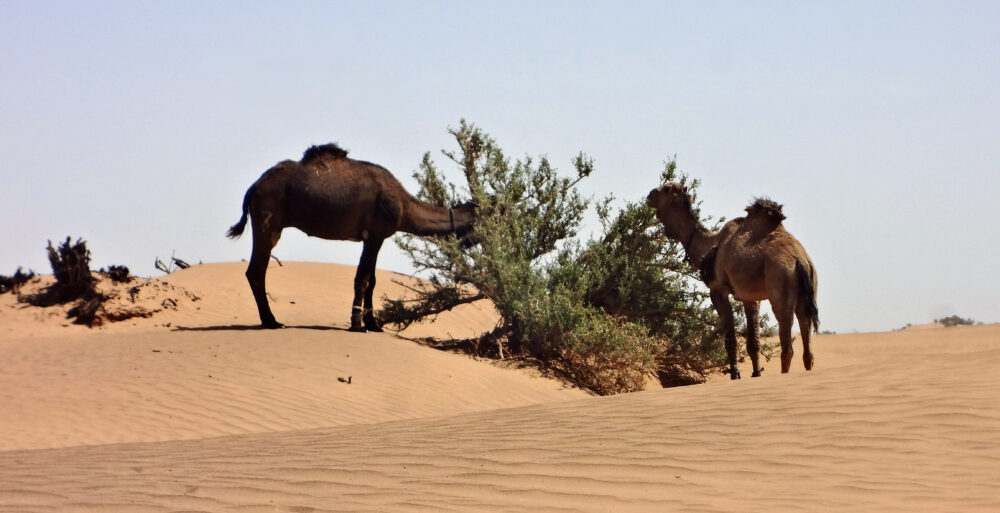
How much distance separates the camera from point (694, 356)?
666 inches

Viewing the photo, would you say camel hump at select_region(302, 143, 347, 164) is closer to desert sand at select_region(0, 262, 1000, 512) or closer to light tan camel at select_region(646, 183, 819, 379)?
desert sand at select_region(0, 262, 1000, 512)

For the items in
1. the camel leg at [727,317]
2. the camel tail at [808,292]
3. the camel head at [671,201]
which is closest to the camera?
the camel tail at [808,292]

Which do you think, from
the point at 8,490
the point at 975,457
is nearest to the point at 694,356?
the point at 975,457

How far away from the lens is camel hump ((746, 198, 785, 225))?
44.2 feet

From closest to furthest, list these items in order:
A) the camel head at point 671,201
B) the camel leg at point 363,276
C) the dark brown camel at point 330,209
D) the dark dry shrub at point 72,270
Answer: the camel head at point 671,201 < the dark brown camel at point 330,209 < the camel leg at point 363,276 < the dark dry shrub at point 72,270

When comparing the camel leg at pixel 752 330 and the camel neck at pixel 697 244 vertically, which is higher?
the camel neck at pixel 697 244

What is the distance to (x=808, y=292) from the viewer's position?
1263 cm

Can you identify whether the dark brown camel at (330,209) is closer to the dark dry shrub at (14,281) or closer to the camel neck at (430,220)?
the camel neck at (430,220)

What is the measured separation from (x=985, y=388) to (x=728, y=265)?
591cm

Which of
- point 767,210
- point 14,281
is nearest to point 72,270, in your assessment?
point 14,281

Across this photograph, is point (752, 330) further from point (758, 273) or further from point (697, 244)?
point (697, 244)

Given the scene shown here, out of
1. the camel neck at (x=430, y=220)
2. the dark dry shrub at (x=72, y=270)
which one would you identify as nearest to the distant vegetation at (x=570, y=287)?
the camel neck at (x=430, y=220)

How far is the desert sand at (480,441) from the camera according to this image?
5.96 metres

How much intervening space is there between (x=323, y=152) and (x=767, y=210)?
6.96 metres
